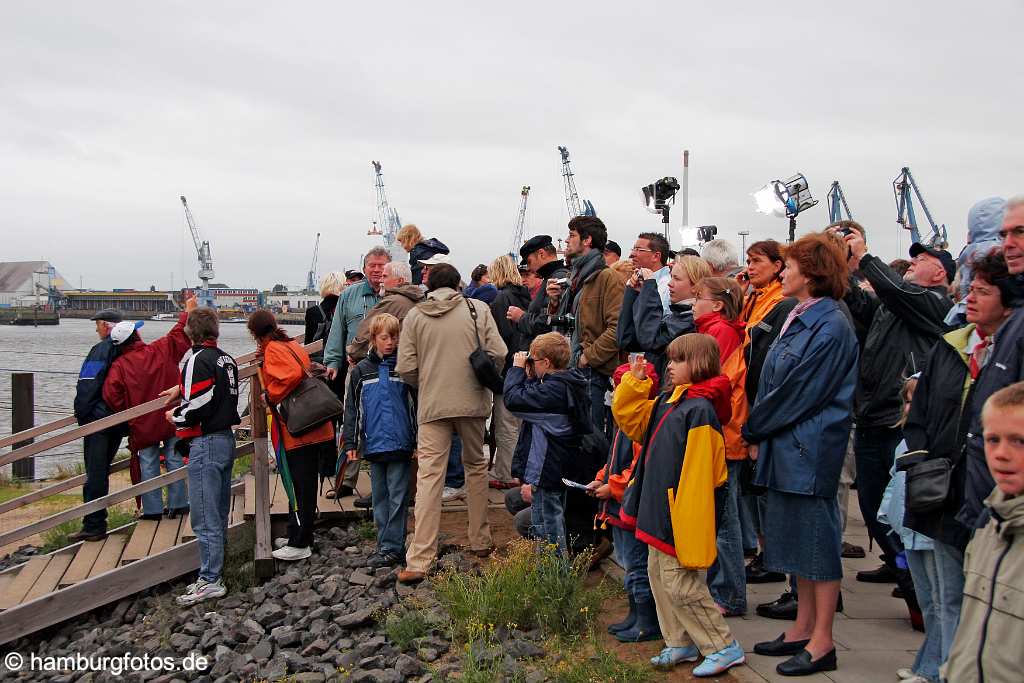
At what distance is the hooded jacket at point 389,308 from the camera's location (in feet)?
22.1

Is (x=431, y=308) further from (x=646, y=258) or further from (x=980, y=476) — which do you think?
(x=980, y=476)

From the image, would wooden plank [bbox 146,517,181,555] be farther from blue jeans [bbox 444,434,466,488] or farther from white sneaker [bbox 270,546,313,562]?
blue jeans [bbox 444,434,466,488]

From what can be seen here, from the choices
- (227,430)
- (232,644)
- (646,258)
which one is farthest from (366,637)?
(646,258)

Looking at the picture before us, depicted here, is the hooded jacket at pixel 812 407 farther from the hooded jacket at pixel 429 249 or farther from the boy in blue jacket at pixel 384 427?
the hooded jacket at pixel 429 249

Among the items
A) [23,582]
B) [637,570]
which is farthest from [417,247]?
[23,582]

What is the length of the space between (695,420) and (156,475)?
19.4 ft

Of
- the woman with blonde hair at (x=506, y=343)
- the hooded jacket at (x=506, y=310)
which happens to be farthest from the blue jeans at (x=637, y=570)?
the hooded jacket at (x=506, y=310)

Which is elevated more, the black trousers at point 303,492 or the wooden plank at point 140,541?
the black trousers at point 303,492

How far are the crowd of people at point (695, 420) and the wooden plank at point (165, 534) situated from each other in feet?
2.15

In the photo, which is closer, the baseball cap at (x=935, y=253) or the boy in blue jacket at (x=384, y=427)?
the baseball cap at (x=935, y=253)

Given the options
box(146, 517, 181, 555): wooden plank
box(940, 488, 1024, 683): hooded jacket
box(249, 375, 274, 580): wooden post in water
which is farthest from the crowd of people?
box(146, 517, 181, 555): wooden plank

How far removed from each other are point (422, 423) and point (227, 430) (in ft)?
5.14

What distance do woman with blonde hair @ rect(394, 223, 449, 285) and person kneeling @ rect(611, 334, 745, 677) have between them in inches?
133

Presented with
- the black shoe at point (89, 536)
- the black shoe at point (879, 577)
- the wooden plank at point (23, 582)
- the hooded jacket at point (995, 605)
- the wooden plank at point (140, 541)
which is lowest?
the wooden plank at point (23, 582)
